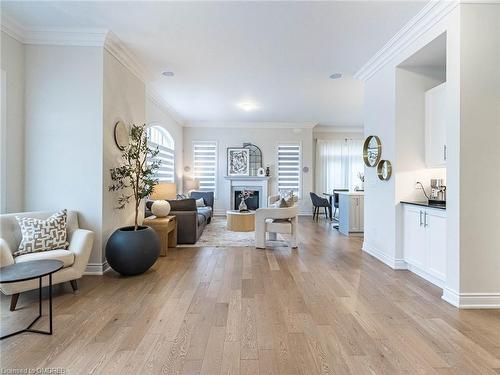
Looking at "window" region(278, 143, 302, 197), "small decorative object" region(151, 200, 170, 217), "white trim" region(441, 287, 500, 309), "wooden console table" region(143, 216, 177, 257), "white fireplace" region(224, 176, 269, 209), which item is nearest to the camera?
"white trim" region(441, 287, 500, 309)

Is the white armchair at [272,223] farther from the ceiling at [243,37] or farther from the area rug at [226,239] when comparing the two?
the ceiling at [243,37]

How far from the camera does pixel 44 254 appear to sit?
264 cm

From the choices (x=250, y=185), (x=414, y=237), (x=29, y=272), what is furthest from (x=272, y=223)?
(x=250, y=185)

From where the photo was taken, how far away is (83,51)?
330 cm

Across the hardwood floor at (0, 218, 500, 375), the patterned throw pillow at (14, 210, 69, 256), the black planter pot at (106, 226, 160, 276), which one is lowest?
the hardwood floor at (0, 218, 500, 375)

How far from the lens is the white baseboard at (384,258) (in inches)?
140

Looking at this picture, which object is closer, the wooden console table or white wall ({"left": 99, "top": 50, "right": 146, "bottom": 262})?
white wall ({"left": 99, "top": 50, "right": 146, "bottom": 262})

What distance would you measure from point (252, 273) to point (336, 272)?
1.08m

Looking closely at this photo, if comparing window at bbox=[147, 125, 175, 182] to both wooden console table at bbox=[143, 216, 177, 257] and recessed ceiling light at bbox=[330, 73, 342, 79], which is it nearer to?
wooden console table at bbox=[143, 216, 177, 257]

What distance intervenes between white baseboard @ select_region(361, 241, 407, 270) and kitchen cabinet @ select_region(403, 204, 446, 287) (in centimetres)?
8

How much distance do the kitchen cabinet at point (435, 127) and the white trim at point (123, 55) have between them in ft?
13.3

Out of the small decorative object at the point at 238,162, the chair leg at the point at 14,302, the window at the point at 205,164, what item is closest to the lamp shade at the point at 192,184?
the window at the point at 205,164

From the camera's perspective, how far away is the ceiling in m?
2.80

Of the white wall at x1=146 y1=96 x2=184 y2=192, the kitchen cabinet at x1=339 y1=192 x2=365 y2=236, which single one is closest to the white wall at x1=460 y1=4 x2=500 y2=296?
the kitchen cabinet at x1=339 y1=192 x2=365 y2=236
